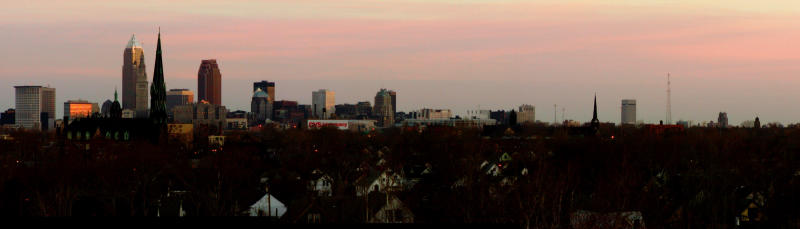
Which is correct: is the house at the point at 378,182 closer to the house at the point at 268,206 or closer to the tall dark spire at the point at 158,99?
the house at the point at 268,206

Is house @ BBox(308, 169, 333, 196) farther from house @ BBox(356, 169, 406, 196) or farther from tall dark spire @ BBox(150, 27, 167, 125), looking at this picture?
tall dark spire @ BBox(150, 27, 167, 125)

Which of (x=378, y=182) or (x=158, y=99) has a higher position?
(x=158, y=99)

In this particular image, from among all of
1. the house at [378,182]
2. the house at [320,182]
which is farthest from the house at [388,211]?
the house at [320,182]

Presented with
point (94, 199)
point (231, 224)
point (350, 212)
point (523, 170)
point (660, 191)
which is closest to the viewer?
point (231, 224)

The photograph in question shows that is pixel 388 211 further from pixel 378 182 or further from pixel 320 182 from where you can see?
pixel 320 182

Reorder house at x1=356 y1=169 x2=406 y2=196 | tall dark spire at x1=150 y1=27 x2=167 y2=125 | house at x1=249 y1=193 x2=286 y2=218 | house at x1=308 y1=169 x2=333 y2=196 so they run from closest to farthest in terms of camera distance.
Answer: house at x1=249 y1=193 x2=286 y2=218
house at x1=356 y1=169 x2=406 y2=196
house at x1=308 y1=169 x2=333 y2=196
tall dark spire at x1=150 y1=27 x2=167 y2=125

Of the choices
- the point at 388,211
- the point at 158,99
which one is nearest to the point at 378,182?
the point at 388,211

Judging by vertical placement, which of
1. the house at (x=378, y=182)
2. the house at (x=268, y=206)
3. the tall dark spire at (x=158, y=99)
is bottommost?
the house at (x=268, y=206)

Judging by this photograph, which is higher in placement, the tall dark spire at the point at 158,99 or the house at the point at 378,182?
the tall dark spire at the point at 158,99

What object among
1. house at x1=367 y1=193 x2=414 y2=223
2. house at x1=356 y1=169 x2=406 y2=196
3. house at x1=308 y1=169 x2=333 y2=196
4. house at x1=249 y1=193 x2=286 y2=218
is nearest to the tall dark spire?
house at x1=308 y1=169 x2=333 y2=196

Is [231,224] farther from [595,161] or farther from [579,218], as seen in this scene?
[595,161]

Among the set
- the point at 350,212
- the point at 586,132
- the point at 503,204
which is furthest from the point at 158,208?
the point at 586,132
